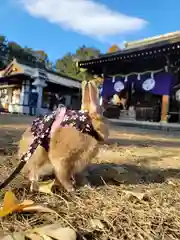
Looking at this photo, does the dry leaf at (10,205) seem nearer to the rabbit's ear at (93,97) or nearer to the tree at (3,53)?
the rabbit's ear at (93,97)

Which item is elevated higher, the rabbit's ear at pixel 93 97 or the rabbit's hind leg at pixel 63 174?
the rabbit's ear at pixel 93 97

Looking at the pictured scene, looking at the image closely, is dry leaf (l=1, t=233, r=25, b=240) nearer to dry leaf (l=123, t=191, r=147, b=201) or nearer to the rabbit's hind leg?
the rabbit's hind leg

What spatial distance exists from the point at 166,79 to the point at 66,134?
37.2 ft

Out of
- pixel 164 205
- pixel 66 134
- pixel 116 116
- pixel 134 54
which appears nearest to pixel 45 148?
pixel 66 134

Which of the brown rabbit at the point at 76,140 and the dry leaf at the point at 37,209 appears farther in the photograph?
the brown rabbit at the point at 76,140

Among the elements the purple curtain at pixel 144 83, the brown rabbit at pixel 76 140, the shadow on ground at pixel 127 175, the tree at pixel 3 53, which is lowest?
the shadow on ground at pixel 127 175

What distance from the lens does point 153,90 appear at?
1364 cm

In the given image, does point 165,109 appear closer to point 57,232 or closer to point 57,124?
point 57,124

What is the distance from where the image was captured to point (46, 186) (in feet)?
7.93

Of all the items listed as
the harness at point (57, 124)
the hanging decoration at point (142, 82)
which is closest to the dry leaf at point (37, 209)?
the harness at point (57, 124)

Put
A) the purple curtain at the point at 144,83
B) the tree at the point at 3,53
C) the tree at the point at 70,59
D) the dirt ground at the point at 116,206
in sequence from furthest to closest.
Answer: the tree at the point at 70,59 → the tree at the point at 3,53 → the purple curtain at the point at 144,83 → the dirt ground at the point at 116,206

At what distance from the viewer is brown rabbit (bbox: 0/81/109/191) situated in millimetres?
2420

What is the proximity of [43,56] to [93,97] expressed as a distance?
43948 mm

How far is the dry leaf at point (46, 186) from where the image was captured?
236 centimetres
